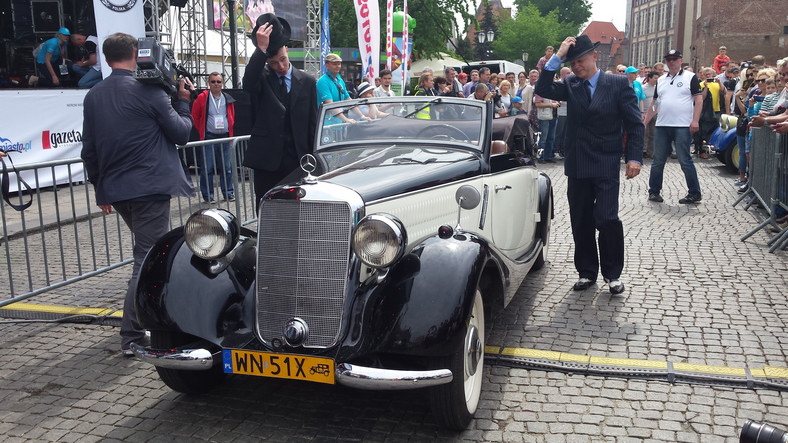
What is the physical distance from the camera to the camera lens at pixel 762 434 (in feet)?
6.94

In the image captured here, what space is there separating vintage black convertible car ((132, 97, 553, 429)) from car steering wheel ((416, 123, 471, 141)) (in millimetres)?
778

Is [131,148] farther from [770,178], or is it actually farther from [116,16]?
[116,16]

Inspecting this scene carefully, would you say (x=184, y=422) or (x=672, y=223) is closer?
(x=184, y=422)

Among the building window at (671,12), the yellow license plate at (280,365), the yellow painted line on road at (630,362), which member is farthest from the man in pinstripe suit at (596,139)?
the building window at (671,12)

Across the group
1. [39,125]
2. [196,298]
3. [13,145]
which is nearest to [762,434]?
[196,298]

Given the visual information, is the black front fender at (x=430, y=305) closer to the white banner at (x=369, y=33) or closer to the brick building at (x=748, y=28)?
the white banner at (x=369, y=33)

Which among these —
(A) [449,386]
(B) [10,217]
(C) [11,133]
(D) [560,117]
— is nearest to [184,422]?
(A) [449,386]

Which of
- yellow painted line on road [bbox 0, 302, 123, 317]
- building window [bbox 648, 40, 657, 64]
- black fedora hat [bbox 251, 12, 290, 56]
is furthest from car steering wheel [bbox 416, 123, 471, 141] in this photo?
building window [bbox 648, 40, 657, 64]

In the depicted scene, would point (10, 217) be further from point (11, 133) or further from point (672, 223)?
point (672, 223)

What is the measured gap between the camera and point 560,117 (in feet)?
51.8

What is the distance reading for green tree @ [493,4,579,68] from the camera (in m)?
64.4

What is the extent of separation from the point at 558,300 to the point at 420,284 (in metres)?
2.57

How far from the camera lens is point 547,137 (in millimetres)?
15492

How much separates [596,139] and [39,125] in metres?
9.66
